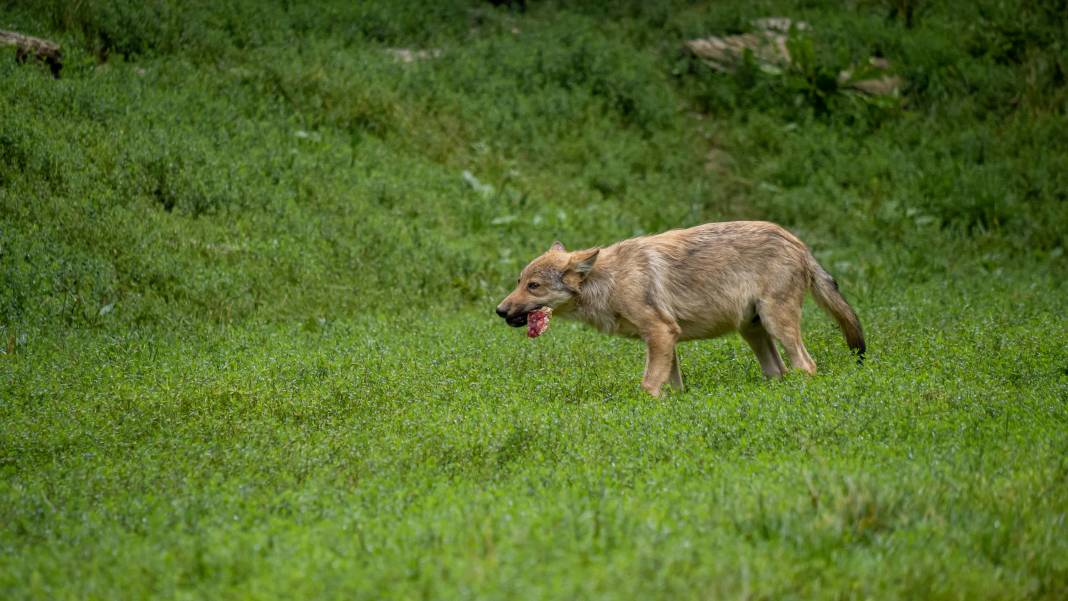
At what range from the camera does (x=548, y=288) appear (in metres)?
11.3

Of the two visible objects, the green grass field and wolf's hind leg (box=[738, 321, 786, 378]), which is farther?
wolf's hind leg (box=[738, 321, 786, 378])

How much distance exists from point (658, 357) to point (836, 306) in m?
2.00

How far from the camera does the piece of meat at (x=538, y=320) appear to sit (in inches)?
439

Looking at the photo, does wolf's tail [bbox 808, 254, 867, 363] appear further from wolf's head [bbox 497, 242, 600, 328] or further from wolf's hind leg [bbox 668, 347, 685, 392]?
wolf's head [bbox 497, 242, 600, 328]

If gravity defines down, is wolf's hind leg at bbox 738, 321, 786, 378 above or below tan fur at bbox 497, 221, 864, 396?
below

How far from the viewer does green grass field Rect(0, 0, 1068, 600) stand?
6062 millimetres

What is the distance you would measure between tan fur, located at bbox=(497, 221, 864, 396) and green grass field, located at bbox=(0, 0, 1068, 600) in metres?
0.55

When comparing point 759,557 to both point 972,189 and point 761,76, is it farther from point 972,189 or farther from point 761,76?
point 761,76

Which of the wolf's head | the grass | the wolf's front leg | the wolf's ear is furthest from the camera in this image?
the wolf's head

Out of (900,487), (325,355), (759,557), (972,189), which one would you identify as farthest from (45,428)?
(972,189)

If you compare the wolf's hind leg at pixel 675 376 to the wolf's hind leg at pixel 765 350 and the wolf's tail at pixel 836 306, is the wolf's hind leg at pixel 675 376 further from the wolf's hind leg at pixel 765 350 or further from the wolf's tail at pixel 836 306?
the wolf's tail at pixel 836 306

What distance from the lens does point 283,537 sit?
6168 millimetres

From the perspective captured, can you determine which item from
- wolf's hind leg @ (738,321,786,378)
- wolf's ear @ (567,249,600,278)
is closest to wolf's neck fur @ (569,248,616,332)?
wolf's ear @ (567,249,600,278)

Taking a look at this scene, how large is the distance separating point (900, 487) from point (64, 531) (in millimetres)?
5167
